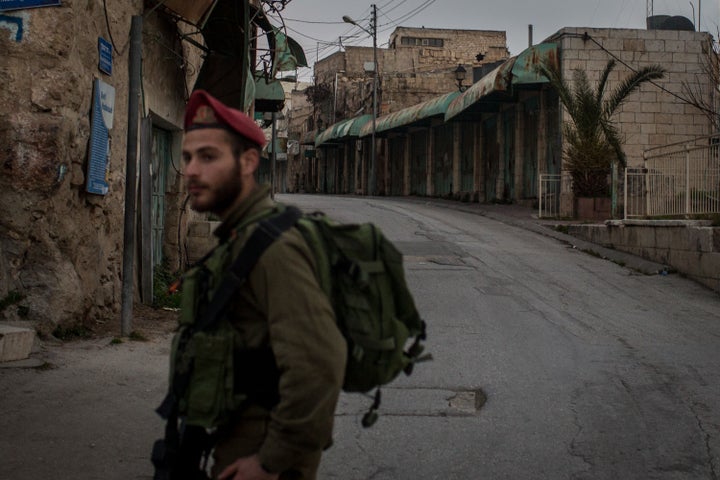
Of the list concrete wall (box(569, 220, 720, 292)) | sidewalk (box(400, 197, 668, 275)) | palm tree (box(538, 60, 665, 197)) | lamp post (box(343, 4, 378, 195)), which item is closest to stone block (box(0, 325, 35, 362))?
concrete wall (box(569, 220, 720, 292))

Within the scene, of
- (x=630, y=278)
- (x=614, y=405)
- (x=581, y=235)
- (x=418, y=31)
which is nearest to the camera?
(x=614, y=405)

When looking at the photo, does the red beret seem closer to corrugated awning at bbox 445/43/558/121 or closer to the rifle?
the rifle

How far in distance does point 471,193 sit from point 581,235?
1362 cm

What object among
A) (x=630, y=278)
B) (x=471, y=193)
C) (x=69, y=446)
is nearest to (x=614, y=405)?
(x=69, y=446)

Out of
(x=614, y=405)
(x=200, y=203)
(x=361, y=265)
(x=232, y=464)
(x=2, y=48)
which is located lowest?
(x=614, y=405)

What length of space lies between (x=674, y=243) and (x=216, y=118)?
12.3 m

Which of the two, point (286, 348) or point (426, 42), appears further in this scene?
point (426, 42)

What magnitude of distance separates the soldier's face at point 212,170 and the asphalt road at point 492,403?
246 cm

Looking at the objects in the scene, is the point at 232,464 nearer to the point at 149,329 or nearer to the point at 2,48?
the point at 2,48

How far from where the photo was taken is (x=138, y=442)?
4.62 meters

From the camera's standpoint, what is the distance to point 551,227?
719 inches

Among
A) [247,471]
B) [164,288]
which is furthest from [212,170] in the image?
[164,288]

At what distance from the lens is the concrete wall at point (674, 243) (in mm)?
12008

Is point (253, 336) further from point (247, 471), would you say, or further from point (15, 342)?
point (15, 342)
